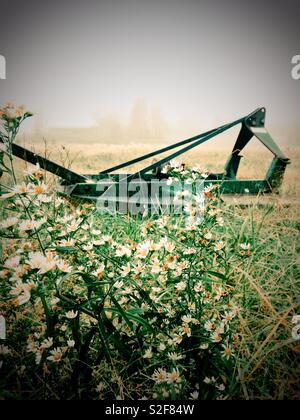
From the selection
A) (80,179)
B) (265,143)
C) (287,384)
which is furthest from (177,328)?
(265,143)

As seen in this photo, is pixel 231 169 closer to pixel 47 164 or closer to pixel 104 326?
pixel 47 164

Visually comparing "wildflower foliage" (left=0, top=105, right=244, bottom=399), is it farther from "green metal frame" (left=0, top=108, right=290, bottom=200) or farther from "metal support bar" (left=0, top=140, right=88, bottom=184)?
"green metal frame" (left=0, top=108, right=290, bottom=200)

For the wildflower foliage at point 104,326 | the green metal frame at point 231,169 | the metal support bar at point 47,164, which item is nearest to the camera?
the wildflower foliage at point 104,326

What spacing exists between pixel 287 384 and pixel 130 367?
57cm

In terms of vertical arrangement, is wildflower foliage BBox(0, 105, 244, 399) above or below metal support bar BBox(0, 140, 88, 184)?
below

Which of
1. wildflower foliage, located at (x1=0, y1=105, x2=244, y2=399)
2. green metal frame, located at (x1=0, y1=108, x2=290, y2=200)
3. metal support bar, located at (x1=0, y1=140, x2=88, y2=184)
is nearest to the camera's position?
wildflower foliage, located at (x1=0, y1=105, x2=244, y2=399)

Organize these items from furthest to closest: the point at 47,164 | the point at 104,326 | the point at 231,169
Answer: the point at 231,169 → the point at 47,164 → the point at 104,326

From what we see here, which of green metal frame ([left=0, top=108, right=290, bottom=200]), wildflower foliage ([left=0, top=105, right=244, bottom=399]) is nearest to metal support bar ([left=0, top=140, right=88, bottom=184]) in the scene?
green metal frame ([left=0, top=108, right=290, bottom=200])

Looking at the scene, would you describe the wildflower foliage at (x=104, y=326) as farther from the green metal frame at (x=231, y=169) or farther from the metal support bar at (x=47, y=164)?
the green metal frame at (x=231, y=169)

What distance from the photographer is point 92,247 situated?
4.08 ft

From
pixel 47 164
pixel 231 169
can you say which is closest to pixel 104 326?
pixel 47 164

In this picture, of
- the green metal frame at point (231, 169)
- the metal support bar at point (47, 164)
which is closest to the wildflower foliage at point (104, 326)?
the metal support bar at point (47, 164)

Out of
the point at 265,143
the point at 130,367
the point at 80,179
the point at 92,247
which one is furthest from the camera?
the point at 265,143
